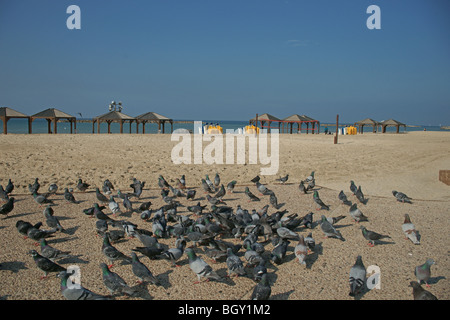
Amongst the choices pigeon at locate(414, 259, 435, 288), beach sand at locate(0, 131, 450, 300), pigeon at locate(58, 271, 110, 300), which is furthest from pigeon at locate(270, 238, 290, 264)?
pigeon at locate(58, 271, 110, 300)

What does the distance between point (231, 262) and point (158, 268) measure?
137 cm

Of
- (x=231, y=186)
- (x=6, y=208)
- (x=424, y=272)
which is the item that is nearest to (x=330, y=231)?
(x=424, y=272)

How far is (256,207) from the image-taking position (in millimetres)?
9297

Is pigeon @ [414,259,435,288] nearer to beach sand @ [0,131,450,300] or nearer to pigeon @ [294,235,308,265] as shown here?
beach sand @ [0,131,450,300]

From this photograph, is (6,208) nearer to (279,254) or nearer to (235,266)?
(235,266)

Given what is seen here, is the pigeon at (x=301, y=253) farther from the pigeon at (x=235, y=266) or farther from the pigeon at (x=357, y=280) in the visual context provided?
the pigeon at (x=235, y=266)

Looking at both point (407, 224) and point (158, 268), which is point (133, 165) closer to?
point (158, 268)

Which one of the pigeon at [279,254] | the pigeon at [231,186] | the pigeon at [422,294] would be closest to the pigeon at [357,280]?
the pigeon at [422,294]

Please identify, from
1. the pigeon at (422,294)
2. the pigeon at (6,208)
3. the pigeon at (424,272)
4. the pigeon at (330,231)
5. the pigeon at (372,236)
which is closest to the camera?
the pigeon at (422,294)

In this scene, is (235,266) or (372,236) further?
(372,236)

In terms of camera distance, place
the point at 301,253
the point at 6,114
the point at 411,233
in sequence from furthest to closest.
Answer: the point at 6,114, the point at 411,233, the point at 301,253

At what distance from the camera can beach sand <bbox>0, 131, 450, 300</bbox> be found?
4738 millimetres

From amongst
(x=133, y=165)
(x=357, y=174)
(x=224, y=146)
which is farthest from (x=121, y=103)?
(x=357, y=174)

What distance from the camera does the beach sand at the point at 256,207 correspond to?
4738 mm
